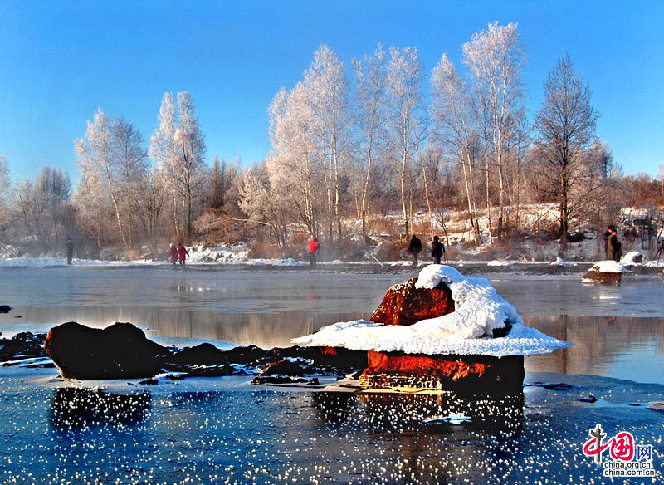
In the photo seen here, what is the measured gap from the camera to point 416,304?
6816 millimetres

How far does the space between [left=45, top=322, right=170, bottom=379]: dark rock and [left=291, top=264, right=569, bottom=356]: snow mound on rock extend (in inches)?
86.6

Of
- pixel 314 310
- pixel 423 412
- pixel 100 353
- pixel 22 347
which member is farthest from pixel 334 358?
pixel 314 310

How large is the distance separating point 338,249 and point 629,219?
1974 cm

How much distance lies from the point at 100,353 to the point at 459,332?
4227 millimetres

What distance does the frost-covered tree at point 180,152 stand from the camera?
62.1m

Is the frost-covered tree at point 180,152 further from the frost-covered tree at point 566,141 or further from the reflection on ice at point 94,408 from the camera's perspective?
the reflection on ice at point 94,408

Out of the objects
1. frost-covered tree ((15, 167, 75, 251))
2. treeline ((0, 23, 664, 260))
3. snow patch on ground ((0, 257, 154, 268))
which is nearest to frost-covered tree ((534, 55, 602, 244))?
treeline ((0, 23, 664, 260))

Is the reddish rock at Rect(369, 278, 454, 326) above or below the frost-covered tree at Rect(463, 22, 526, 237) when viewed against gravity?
below

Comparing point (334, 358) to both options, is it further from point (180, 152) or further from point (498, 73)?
point (180, 152)

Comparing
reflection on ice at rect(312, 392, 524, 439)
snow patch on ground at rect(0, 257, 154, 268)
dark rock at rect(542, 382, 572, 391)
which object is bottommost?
dark rock at rect(542, 382, 572, 391)

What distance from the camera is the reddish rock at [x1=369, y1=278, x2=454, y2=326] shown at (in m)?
6.71

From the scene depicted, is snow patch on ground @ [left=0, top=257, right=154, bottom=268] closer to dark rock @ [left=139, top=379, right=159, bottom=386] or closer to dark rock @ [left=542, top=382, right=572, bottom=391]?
dark rock @ [left=139, top=379, right=159, bottom=386]

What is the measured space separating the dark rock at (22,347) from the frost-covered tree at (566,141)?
36313 millimetres

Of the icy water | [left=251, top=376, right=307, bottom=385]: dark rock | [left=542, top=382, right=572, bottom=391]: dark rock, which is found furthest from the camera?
[left=251, top=376, right=307, bottom=385]: dark rock
